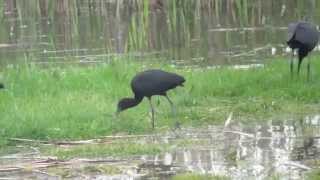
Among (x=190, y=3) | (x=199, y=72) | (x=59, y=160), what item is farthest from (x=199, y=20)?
(x=59, y=160)

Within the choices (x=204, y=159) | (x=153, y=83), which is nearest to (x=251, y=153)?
(x=204, y=159)

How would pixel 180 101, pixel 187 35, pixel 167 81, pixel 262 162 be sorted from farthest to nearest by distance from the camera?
pixel 187 35
pixel 180 101
pixel 167 81
pixel 262 162

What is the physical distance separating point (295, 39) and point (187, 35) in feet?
22.8

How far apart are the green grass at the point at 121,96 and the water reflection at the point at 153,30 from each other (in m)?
2.16

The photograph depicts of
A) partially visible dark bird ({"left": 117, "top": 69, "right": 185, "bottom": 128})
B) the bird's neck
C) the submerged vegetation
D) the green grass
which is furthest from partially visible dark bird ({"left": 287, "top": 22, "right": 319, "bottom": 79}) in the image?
the submerged vegetation

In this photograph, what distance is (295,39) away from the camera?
10.7 metres

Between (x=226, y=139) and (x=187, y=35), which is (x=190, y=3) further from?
(x=226, y=139)

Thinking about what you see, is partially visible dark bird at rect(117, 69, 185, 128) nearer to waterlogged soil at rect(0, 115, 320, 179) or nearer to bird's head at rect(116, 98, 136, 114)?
bird's head at rect(116, 98, 136, 114)

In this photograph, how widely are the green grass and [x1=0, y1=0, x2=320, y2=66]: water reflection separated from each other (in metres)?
2.16

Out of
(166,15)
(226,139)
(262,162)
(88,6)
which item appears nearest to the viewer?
(262,162)

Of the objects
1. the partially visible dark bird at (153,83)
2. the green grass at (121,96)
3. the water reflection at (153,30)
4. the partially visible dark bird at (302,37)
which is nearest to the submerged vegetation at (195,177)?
the green grass at (121,96)

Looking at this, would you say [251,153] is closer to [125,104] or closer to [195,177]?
[195,177]

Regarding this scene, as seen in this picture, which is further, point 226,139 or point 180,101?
point 180,101

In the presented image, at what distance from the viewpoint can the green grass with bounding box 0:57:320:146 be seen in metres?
9.04
